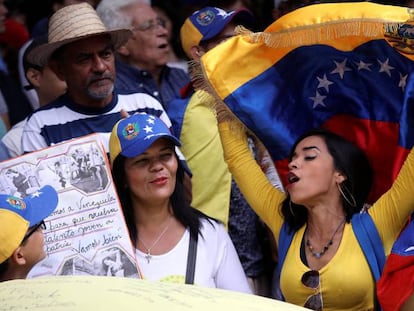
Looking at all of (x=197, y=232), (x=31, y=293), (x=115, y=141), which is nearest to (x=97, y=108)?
(x=115, y=141)

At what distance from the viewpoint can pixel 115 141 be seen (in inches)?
188

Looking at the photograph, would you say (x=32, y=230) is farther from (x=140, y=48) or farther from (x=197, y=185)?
(x=140, y=48)

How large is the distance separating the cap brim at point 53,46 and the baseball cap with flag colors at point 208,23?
41cm

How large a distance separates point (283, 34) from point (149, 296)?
213 centimetres

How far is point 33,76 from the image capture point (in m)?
6.24

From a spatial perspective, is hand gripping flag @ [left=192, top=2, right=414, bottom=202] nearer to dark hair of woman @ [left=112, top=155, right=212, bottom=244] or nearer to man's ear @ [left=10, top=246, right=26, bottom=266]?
dark hair of woman @ [left=112, top=155, right=212, bottom=244]

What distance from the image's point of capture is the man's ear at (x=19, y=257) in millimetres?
4051

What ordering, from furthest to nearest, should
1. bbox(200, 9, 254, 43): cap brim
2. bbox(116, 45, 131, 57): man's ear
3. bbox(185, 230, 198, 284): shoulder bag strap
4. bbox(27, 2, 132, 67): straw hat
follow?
bbox(116, 45, 131, 57): man's ear
bbox(200, 9, 254, 43): cap brim
bbox(27, 2, 132, 67): straw hat
bbox(185, 230, 198, 284): shoulder bag strap

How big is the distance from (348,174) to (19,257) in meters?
1.46

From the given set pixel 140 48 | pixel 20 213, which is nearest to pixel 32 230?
pixel 20 213

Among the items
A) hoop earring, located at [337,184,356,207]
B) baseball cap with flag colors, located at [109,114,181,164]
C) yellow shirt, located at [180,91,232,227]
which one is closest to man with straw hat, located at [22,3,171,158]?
yellow shirt, located at [180,91,232,227]

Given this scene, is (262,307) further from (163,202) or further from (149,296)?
(163,202)

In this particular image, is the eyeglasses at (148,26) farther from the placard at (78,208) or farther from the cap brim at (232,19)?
the placard at (78,208)

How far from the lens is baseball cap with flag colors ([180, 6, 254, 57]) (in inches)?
228
